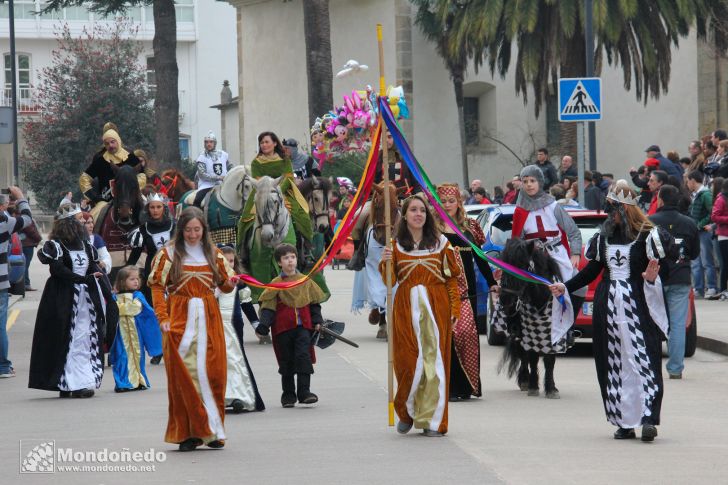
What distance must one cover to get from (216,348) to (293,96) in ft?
121

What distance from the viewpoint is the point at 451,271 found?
1002 cm

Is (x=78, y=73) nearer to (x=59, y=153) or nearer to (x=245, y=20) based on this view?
(x=59, y=153)

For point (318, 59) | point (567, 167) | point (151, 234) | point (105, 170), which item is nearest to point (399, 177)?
point (151, 234)

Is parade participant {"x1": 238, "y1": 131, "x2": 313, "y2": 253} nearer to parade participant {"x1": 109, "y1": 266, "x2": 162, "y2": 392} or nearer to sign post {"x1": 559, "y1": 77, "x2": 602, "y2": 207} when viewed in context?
parade participant {"x1": 109, "y1": 266, "x2": 162, "y2": 392}

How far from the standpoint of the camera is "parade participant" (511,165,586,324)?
503 inches

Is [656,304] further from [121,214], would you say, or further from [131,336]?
[121,214]

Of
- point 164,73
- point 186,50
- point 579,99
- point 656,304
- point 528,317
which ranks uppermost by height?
point 186,50

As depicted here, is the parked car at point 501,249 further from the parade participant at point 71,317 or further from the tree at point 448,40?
the tree at point 448,40

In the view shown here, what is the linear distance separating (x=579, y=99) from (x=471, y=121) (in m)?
24.8

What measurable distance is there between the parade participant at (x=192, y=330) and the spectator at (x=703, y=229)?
468 inches

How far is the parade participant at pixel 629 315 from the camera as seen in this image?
9.71 meters

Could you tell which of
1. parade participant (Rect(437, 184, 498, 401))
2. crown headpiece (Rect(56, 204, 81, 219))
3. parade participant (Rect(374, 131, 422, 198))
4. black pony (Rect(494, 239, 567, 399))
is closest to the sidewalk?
parade participant (Rect(374, 131, 422, 198))

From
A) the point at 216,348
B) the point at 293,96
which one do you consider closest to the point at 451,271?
the point at 216,348

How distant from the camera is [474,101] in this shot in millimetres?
44000
